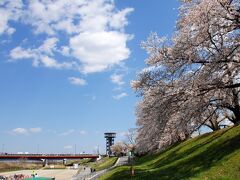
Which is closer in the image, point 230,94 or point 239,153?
point 239,153

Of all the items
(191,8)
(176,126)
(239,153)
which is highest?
(191,8)

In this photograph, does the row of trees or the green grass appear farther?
the green grass

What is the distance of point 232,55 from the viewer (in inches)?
884

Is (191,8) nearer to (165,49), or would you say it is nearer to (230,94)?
(165,49)

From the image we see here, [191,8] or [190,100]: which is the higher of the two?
[191,8]

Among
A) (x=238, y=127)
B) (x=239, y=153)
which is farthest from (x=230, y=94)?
(x=239, y=153)

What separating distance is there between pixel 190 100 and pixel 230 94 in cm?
752

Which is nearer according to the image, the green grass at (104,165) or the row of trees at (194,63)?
the row of trees at (194,63)

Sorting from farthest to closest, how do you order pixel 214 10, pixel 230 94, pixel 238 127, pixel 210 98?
pixel 238 127, pixel 230 94, pixel 210 98, pixel 214 10

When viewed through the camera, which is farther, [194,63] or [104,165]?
[104,165]

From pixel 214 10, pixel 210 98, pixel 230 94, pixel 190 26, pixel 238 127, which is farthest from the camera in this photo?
pixel 238 127

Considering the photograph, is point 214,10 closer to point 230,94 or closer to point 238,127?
point 230,94

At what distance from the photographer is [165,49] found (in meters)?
25.1

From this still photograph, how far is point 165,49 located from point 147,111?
4175mm
